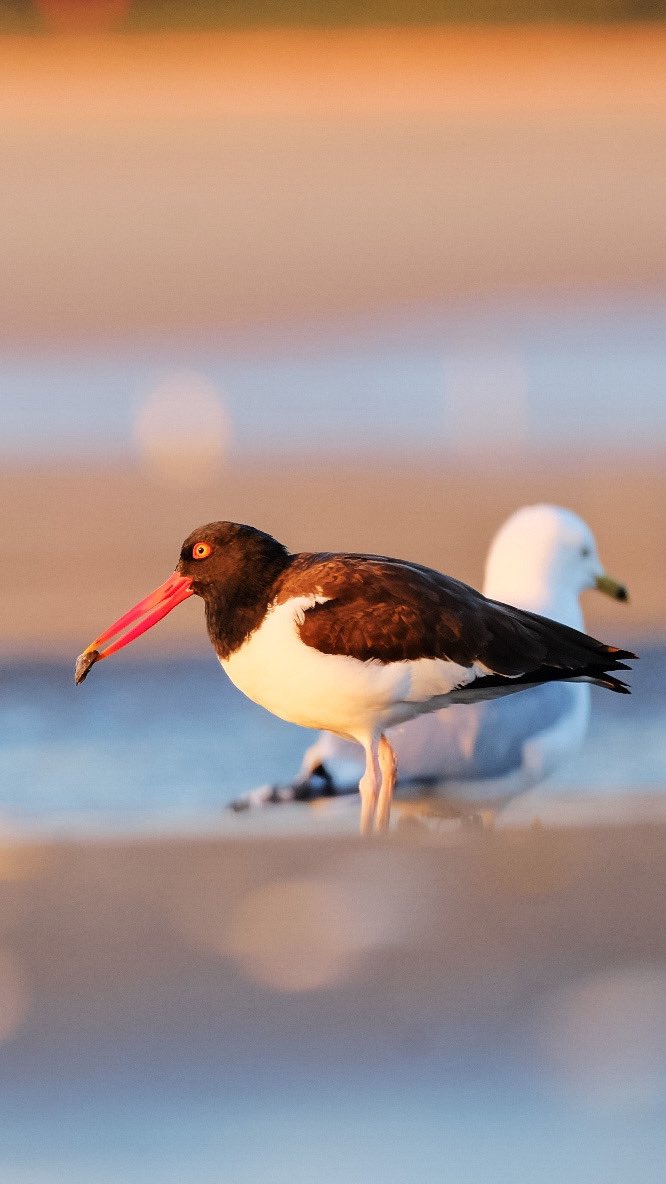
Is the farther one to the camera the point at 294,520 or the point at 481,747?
the point at 294,520

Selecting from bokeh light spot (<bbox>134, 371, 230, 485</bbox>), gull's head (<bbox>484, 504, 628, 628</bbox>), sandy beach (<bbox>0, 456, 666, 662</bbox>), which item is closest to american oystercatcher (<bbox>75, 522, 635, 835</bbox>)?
gull's head (<bbox>484, 504, 628, 628</bbox>)

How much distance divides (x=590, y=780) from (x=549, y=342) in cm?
858

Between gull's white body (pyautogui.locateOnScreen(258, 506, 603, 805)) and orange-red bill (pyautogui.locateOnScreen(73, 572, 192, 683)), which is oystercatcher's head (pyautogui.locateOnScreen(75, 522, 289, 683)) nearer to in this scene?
orange-red bill (pyautogui.locateOnScreen(73, 572, 192, 683))

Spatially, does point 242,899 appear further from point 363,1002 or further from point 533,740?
point 533,740

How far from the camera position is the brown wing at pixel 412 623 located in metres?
4.19

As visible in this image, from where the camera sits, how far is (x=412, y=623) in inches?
167

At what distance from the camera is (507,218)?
17.6m

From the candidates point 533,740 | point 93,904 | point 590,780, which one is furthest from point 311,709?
point 590,780

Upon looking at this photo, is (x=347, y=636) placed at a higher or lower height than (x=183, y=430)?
higher

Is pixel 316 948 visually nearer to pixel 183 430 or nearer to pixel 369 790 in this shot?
pixel 369 790

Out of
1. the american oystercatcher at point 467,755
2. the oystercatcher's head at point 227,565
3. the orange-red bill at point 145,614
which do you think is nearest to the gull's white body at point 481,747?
the american oystercatcher at point 467,755

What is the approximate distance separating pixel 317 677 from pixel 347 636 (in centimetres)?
10

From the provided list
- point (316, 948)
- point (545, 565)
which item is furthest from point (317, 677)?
point (545, 565)

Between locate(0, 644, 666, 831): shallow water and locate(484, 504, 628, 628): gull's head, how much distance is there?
414mm
